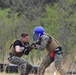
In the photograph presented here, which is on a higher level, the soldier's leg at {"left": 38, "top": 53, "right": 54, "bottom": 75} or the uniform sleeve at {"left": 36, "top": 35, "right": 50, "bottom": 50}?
the uniform sleeve at {"left": 36, "top": 35, "right": 50, "bottom": 50}

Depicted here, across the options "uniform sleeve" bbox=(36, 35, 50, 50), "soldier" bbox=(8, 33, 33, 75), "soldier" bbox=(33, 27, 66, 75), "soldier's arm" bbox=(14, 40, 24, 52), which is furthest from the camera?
"soldier" bbox=(8, 33, 33, 75)

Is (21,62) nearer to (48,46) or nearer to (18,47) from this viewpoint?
(18,47)

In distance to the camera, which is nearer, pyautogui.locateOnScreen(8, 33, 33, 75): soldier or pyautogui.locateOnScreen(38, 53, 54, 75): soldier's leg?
pyautogui.locateOnScreen(8, 33, 33, 75): soldier

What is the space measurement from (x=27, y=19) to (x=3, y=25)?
9.93 ft

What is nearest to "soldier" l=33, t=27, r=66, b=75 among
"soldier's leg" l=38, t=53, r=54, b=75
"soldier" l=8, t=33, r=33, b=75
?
"soldier's leg" l=38, t=53, r=54, b=75

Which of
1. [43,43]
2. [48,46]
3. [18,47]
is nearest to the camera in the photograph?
[43,43]

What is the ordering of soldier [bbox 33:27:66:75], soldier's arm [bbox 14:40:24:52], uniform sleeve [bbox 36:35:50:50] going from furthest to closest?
soldier's arm [bbox 14:40:24:52] < soldier [bbox 33:27:66:75] < uniform sleeve [bbox 36:35:50:50]

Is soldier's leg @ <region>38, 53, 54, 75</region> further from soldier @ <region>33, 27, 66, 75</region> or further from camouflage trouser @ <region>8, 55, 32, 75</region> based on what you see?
camouflage trouser @ <region>8, 55, 32, 75</region>

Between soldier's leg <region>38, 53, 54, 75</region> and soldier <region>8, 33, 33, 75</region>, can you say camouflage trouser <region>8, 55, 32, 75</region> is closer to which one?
soldier <region>8, 33, 33, 75</region>

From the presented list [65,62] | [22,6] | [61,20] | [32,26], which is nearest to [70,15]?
[61,20]

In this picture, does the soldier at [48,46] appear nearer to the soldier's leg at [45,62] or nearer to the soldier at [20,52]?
the soldier's leg at [45,62]

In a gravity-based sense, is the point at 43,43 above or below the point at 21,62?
above

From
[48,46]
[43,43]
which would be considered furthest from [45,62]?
[43,43]

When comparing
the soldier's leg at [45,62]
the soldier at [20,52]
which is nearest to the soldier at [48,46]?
the soldier's leg at [45,62]
